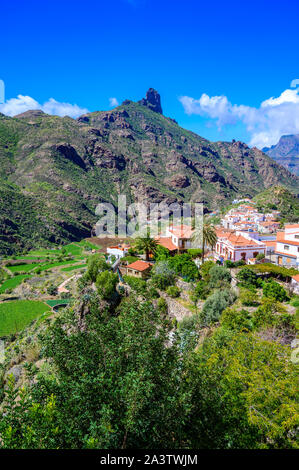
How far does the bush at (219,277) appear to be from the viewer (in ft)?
80.4

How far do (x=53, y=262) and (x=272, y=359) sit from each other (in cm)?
6679

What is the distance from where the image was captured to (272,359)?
920cm

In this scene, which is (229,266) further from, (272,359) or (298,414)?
(298,414)

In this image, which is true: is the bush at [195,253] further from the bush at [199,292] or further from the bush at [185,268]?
the bush at [199,292]

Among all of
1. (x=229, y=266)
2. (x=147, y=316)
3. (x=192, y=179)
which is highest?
(x=192, y=179)

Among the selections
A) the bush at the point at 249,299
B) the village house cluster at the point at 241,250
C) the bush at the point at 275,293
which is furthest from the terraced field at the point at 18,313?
the bush at the point at 275,293

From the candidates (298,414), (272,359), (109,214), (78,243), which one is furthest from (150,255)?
(109,214)

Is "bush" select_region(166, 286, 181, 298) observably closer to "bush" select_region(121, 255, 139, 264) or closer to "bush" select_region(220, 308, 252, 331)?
"bush" select_region(220, 308, 252, 331)

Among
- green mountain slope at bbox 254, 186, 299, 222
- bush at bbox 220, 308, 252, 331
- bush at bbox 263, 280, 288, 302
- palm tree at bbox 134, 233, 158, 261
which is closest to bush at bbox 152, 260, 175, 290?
palm tree at bbox 134, 233, 158, 261

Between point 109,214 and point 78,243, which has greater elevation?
point 109,214

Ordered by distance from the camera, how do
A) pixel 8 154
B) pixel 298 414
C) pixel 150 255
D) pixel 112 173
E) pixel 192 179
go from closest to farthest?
pixel 298 414, pixel 150 255, pixel 8 154, pixel 112 173, pixel 192 179

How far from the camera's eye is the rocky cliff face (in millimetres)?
92188

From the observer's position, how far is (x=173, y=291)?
948 inches

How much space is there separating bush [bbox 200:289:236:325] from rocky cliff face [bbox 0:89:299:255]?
73.5 metres
